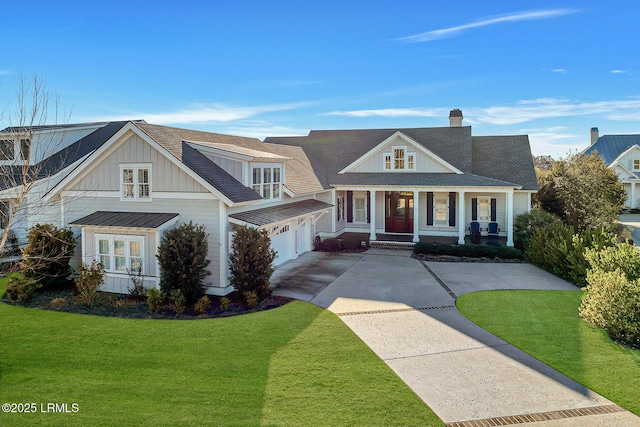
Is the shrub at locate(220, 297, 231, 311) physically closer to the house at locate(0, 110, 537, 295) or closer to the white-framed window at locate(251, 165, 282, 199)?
the house at locate(0, 110, 537, 295)

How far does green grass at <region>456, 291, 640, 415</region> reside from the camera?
8.68 m

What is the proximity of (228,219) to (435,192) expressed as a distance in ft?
49.5

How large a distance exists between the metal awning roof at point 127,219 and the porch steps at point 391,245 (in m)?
12.9

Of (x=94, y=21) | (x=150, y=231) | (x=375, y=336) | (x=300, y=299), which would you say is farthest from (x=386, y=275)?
(x=94, y=21)

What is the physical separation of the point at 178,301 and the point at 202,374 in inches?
197

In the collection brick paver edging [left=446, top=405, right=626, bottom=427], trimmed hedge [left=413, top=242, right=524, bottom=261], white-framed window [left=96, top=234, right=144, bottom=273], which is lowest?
brick paver edging [left=446, top=405, right=626, bottom=427]

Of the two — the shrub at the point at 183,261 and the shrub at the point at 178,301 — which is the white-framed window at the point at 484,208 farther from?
the shrub at the point at 178,301

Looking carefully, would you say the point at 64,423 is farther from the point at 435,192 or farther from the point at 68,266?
the point at 435,192

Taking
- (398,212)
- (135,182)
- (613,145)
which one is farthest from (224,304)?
(613,145)

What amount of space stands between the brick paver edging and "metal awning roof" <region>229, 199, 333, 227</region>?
9.93 meters

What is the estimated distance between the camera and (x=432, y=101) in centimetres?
3216

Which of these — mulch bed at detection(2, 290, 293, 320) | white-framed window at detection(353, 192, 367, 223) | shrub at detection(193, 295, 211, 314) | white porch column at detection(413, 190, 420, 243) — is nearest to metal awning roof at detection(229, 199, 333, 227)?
mulch bed at detection(2, 290, 293, 320)

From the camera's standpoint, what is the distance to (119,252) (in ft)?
50.1

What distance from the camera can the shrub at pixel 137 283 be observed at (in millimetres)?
14492
